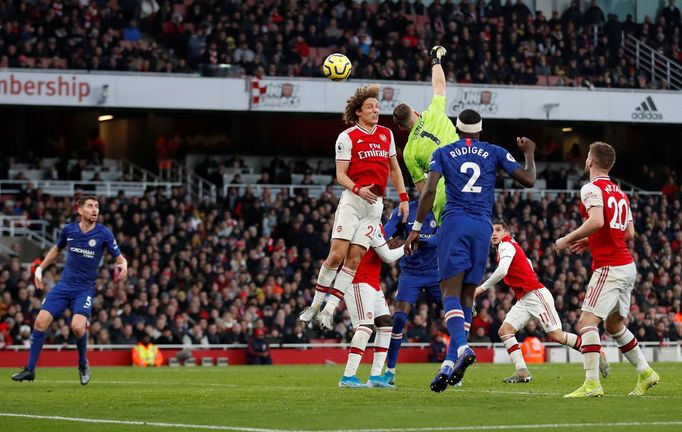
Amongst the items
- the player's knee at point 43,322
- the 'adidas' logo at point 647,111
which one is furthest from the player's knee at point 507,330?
the 'adidas' logo at point 647,111

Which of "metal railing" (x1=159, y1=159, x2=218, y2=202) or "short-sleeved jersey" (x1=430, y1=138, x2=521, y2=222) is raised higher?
"metal railing" (x1=159, y1=159, x2=218, y2=202)

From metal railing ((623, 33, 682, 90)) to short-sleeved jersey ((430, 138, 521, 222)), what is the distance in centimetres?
3287

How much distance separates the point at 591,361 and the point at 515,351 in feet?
15.9

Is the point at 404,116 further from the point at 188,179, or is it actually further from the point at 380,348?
the point at 188,179

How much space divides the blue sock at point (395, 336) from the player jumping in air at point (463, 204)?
9.15 feet

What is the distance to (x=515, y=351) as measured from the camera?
1753 centimetres

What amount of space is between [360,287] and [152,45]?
24.1 metres

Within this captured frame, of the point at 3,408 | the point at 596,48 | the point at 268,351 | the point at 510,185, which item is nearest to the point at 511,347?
the point at 3,408

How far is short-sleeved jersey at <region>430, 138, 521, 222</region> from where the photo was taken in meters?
12.6

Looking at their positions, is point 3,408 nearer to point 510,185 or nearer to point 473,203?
point 473,203

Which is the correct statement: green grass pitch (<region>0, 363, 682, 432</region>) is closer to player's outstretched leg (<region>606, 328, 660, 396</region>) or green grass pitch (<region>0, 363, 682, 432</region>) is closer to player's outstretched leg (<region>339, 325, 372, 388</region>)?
player's outstretched leg (<region>606, 328, 660, 396</region>)

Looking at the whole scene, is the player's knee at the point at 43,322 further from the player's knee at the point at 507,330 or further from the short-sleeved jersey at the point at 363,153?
the player's knee at the point at 507,330

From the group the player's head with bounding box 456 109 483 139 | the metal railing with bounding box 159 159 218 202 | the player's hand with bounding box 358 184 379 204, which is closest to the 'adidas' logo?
the metal railing with bounding box 159 159 218 202

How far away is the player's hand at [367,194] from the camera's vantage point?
A: 14.4m
